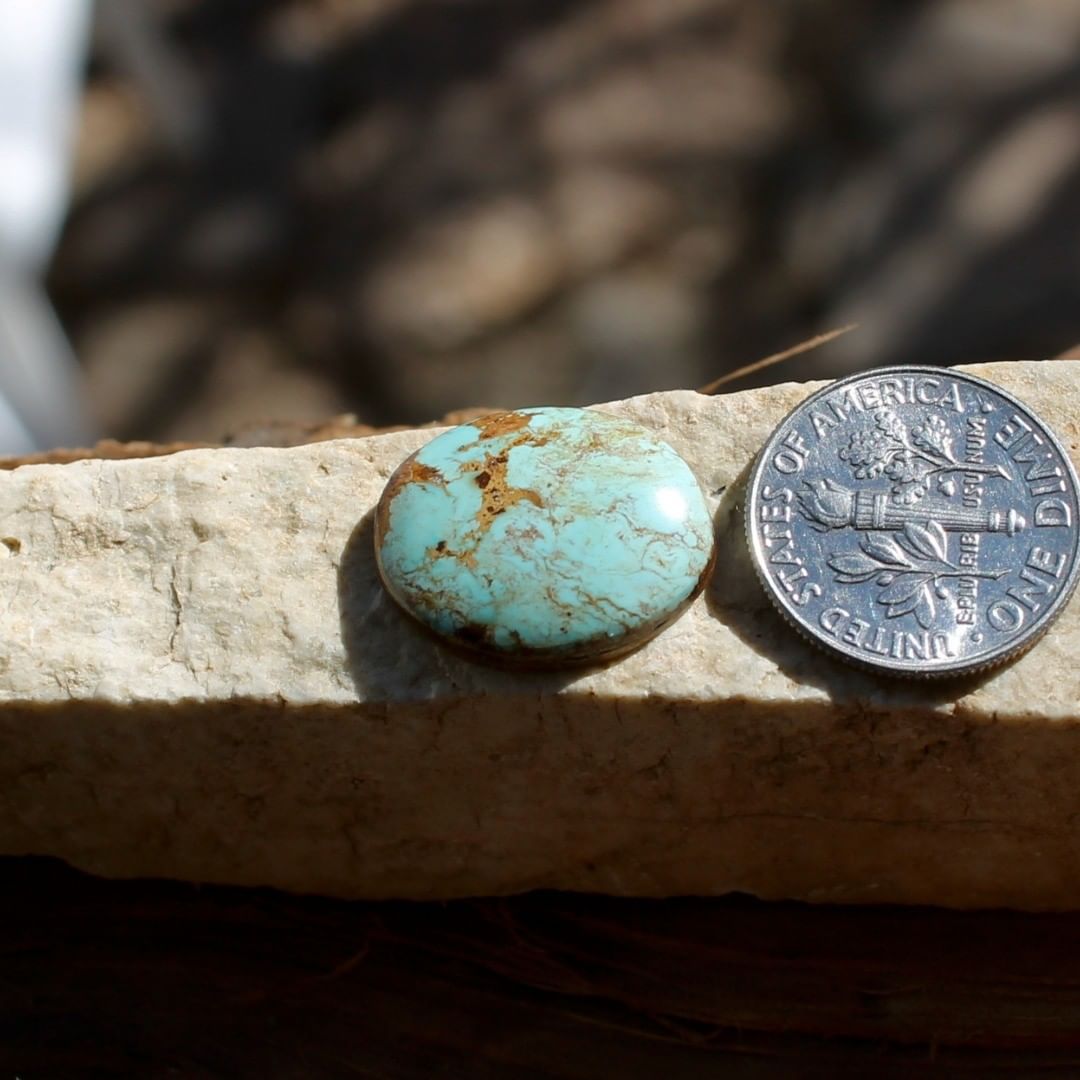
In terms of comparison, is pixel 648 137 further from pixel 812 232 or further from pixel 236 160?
pixel 236 160

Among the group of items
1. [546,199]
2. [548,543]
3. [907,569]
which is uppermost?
[548,543]

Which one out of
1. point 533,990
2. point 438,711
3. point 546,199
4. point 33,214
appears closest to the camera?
point 438,711

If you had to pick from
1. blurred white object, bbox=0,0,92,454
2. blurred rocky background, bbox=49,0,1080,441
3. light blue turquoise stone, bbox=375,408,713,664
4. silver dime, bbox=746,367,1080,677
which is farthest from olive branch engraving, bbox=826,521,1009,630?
blurred white object, bbox=0,0,92,454

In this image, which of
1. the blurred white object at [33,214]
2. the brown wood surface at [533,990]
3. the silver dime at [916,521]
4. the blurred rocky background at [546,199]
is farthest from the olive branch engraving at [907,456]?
the blurred white object at [33,214]

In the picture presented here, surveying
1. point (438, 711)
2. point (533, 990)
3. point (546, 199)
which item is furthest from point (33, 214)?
point (533, 990)

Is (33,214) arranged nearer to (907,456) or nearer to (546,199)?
(546,199)

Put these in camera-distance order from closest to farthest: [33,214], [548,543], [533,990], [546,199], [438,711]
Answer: [548,543], [438,711], [533,990], [33,214], [546,199]

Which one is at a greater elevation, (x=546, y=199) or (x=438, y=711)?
(x=438, y=711)

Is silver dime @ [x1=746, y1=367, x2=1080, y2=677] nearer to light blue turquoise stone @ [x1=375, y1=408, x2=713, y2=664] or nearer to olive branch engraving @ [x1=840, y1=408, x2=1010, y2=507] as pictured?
olive branch engraving @ [x1=840, y1=408, x2=1010, y2=507]

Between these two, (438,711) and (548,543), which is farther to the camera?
(438,711)

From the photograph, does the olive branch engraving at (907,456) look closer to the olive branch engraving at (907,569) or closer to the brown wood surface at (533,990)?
the olive branch engraving at (907,569)
